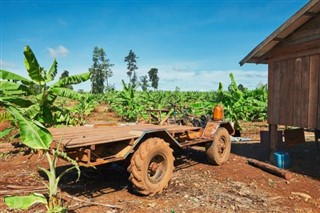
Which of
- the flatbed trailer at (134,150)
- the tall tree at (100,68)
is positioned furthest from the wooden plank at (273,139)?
the tall tree at (100,68)

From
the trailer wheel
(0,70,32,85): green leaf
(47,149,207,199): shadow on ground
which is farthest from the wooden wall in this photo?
(0,70,32,85): green leaf

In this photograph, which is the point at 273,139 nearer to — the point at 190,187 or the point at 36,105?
the point at 190,187

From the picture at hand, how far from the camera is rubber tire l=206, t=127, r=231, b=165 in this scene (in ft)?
26.7

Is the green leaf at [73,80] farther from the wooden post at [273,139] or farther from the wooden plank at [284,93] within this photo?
the wooden post at [273,139]

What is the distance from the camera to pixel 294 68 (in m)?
8.23

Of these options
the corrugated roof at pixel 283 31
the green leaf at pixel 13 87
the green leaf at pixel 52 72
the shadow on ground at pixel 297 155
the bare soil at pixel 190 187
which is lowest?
the bare soil at pixel 190 187

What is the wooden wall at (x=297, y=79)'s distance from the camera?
7613 mm

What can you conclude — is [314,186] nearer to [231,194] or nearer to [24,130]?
[231,194]

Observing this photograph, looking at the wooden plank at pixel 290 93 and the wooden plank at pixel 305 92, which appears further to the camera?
the wooden plank at pixel 290 93

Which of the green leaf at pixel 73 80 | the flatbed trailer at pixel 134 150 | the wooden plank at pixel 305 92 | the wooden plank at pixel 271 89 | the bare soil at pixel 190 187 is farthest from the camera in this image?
the wooden plank at pixel 271 89

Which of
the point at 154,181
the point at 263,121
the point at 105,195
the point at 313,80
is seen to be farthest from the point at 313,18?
the point at 263,121

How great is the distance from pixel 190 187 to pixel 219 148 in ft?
7.68

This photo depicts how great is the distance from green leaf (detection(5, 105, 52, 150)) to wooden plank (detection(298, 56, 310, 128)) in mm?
6781

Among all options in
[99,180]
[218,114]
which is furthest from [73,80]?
[218,114]
